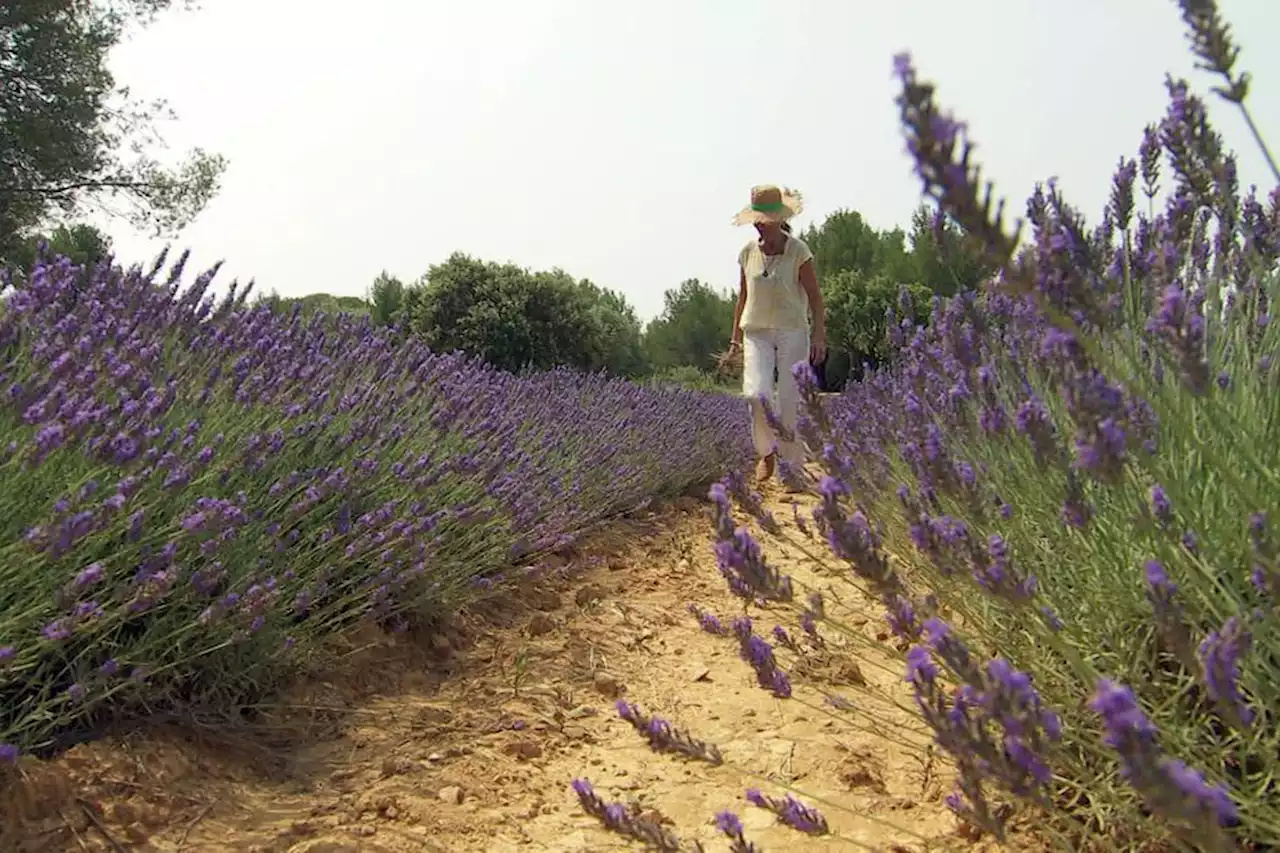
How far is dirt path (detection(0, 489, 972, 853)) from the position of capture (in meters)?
1.82

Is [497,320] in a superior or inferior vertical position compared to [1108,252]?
superior

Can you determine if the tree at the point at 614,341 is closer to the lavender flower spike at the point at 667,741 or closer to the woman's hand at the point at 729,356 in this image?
the woman's hand at the point at 729,356

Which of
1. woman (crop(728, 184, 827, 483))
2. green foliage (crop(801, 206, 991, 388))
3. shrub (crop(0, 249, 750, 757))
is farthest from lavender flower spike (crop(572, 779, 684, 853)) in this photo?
green foliage (crop(801, 206, 991, 388))

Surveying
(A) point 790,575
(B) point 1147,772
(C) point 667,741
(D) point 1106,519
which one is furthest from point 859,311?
(B) point 1147,772

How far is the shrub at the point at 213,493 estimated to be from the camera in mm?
1842

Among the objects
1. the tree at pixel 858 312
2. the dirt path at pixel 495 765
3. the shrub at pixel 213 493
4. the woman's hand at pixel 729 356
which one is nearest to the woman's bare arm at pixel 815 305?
the woman's hand at pixel 729 356

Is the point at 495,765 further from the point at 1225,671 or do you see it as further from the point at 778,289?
the point at 778,289

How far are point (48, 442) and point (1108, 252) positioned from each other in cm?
224

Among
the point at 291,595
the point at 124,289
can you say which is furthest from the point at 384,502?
the point at 124,289

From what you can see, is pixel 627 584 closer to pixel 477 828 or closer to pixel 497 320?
pixel 477 828

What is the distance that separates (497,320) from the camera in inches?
522

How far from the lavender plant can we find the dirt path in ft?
0.91

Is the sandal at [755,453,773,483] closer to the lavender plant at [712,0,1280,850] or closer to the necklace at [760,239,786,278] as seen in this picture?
the necklace at [760,239,786,278]

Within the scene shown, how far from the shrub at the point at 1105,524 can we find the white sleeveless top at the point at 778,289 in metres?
2.91
